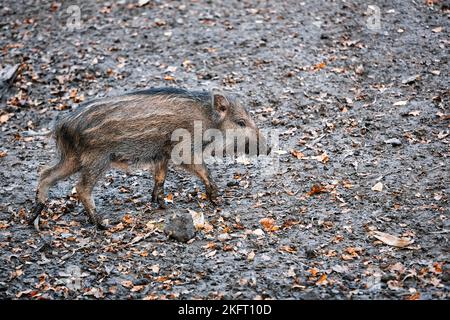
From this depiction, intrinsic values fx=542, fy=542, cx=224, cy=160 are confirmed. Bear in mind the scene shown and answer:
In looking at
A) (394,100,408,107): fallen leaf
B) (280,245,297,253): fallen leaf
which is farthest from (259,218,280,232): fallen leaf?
(394,100,408,107): fallen leaf

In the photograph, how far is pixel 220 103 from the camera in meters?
5.14

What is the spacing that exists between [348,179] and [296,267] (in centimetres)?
142

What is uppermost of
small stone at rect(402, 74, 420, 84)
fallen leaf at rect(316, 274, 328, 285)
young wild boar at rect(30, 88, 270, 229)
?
young wild boar at rect(30, 88, 270, 229)

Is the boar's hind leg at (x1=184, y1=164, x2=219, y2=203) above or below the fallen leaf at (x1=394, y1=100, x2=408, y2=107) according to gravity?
below

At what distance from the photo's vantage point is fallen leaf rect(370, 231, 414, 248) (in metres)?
4.22

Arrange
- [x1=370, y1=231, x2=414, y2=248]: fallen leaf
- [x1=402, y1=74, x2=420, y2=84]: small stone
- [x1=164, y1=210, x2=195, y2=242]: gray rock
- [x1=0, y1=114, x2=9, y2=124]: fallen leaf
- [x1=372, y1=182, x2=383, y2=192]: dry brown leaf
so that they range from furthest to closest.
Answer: [x1=0, y1=114, x2=9, y2=124]: fallen leaf → [x1=402, y1=74, x2=420, y2=84]: small stone → [x1=372, y1=182, x2=383, y2=192]: dry brown leaf → [x1=164, y1=210, x2=195, y2=242]: gray rock → [x1=370, y1=231, x2=414, y2=248]: fallen leaf

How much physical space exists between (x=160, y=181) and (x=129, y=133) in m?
0.59

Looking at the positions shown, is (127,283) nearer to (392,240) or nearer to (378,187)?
(392,240)

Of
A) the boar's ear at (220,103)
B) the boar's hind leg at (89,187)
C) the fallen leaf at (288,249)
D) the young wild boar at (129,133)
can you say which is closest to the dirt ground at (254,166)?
the fallen leaf at (288,249)

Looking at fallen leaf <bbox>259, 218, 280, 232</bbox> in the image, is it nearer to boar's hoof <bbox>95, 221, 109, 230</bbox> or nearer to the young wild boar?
the young wild boar

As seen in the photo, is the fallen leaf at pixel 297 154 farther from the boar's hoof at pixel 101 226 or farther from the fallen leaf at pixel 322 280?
the boar's hoof at pixel 101 226

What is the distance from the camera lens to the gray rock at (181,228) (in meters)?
4.54

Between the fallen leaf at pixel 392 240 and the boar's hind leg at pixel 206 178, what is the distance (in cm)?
152

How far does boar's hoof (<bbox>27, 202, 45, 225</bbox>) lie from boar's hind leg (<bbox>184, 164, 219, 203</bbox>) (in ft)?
4.41
